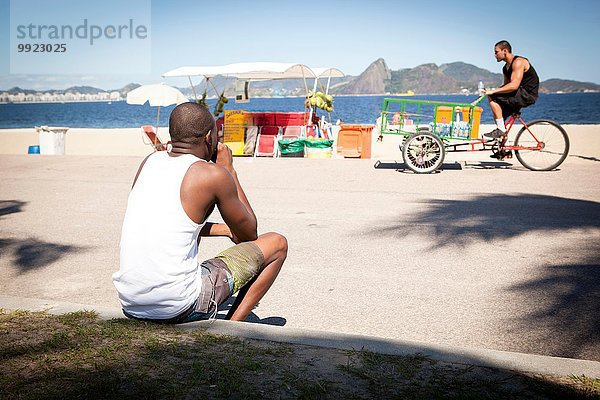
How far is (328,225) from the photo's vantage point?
7230 mm

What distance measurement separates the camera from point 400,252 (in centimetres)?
595

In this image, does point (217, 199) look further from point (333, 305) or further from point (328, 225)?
point (328, 225)

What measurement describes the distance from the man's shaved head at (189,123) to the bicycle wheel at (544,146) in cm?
921

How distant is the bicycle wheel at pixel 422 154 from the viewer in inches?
448

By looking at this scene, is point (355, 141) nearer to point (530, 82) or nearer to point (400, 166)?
point (400, 166)

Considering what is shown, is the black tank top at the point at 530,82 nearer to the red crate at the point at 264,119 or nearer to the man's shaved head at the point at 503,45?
the man's shaved head at the point at 503,45

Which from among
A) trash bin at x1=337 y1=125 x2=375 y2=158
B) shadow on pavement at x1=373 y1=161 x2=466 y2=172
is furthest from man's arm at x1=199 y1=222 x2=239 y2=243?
trash bin at x1=337 y1=125 x2=375 y2=158

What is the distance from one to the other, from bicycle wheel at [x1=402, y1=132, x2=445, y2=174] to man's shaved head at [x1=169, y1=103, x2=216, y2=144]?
846cm

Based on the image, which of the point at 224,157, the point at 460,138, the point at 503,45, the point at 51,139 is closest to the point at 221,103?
the point at 51,139

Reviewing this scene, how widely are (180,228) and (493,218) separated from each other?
5181 mm

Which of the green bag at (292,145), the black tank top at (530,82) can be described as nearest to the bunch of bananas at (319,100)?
the green bag at (292,145)

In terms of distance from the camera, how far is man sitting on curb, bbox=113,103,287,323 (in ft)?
10.2

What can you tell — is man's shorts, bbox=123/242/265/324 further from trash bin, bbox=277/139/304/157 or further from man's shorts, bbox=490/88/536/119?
trash bin, bbox=277/139/304/157

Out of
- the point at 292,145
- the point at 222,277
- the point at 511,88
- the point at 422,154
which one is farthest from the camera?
the point at 292,145
